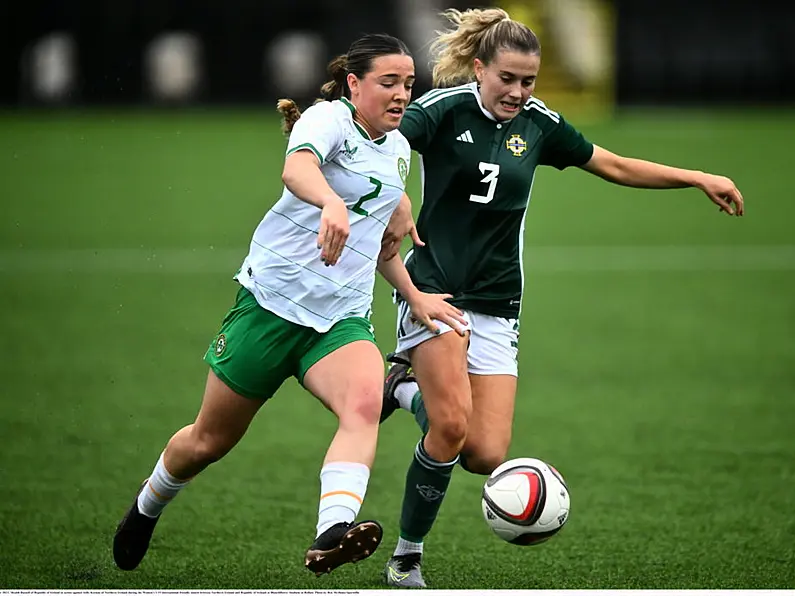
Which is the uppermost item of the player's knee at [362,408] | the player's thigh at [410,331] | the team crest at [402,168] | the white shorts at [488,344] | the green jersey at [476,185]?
the team crest at [402,168]

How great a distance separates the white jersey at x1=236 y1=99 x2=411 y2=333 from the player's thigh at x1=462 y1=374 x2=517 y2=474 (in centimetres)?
93

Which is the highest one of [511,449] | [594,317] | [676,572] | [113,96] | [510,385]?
[510,385]

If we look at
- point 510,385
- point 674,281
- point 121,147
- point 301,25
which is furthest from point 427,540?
point 301,25

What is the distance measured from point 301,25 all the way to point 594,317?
1427 centimetres

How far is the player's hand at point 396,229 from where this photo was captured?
5625mm

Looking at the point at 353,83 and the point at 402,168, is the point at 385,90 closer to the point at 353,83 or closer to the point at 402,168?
the point at 353,83

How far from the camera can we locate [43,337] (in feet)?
37.3

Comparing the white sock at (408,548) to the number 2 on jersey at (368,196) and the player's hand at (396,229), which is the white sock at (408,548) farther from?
the number 2 on jersey at (368,196)


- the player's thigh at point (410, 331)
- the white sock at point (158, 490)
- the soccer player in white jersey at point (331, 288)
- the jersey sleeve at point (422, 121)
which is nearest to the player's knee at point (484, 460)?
the player's thigh at point (410, 331)

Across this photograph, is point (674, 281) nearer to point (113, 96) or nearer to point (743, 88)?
point (743, 88)

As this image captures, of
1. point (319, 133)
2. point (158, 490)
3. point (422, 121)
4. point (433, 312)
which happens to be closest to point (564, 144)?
point (422, 121)

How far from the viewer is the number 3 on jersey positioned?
6.11 metres

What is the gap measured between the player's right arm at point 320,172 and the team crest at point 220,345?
2.31ft

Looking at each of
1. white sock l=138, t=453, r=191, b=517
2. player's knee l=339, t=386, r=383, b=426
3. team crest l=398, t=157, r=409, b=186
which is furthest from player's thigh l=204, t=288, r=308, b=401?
team crest l=398, t=157, r=409, b=186
